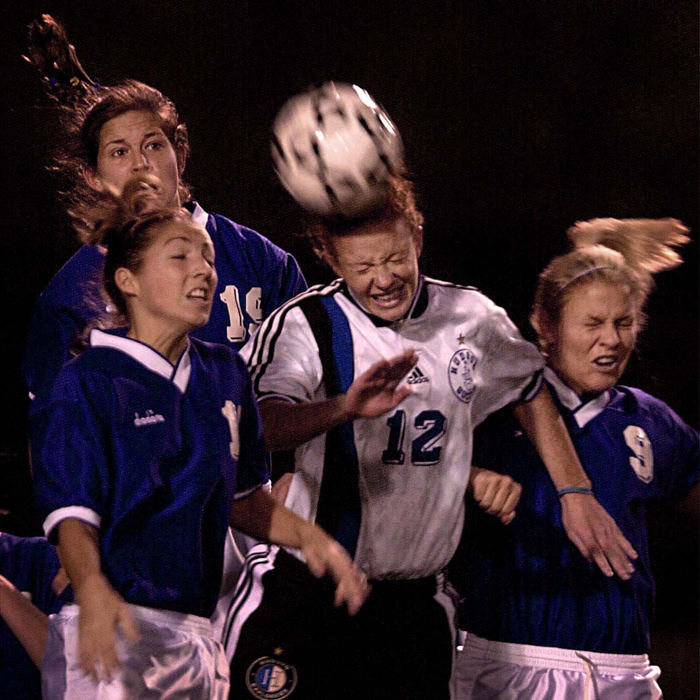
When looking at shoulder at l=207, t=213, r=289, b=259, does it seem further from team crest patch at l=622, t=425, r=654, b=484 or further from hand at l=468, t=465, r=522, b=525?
team crest patch at l=622, t=425, r=654, b=484

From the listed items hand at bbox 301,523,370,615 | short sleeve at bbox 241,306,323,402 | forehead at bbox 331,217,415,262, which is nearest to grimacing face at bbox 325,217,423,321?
forehead at bbox 331,217,415,262

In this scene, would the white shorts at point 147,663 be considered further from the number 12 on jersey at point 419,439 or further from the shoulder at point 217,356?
the number 12 on jersey at point 419,439

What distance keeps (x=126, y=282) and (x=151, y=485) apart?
0.94 feet

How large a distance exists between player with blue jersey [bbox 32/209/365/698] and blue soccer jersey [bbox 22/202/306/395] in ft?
0.79

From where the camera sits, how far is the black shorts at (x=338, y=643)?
1715 millimetres

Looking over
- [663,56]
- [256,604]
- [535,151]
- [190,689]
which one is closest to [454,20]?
[535,151]

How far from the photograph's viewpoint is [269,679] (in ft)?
5.60

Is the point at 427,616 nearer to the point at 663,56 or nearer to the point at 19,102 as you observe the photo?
the point at 19,102

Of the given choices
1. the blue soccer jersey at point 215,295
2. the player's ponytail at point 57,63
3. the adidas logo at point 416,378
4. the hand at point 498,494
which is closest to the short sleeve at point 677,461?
the hand at point 498,494

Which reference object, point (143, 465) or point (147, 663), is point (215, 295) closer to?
point (143, 465)

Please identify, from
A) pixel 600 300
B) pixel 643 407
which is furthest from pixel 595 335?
pixel 643 407

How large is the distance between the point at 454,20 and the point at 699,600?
1397 mm

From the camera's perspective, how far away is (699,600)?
2617 millimetres

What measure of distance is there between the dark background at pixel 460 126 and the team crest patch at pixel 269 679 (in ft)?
1.95
